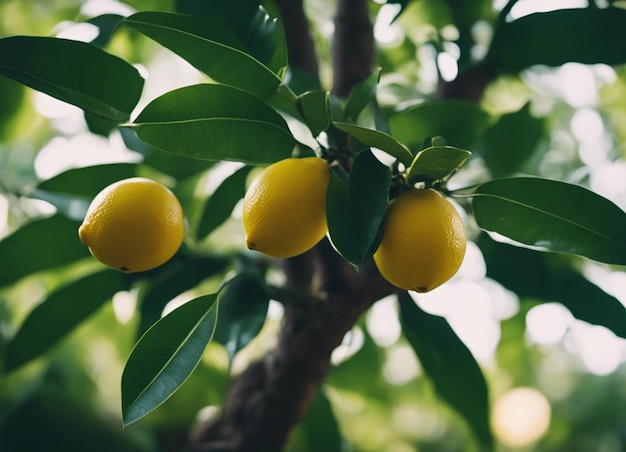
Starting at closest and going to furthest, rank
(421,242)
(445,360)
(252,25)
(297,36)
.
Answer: (421,242) < (252,25) < (445,360) < (297,36)

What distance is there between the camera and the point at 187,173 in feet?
2.56

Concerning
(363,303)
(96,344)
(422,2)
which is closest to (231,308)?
(363,303)

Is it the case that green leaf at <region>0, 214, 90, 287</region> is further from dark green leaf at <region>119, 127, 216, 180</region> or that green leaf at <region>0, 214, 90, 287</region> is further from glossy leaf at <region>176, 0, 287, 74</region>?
glossy leaf at <region>176, 0, 287, 74</region>

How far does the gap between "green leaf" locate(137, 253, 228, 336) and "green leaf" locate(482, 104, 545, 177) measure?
0.35 meters

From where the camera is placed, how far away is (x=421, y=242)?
44 cm

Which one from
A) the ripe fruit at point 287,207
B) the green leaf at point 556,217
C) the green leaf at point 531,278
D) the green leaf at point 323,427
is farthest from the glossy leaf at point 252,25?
the green leaf at point 323,427

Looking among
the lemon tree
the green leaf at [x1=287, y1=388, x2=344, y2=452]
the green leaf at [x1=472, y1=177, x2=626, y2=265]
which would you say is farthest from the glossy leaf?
the green leaf at [x1=287, y1=388, x2=344, y2=452]

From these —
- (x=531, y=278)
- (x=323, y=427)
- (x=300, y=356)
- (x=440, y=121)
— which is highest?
(x=440, y=121)

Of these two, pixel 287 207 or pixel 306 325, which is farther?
pixel 306 325

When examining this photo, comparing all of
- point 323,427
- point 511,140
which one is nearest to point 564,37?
point 511,140

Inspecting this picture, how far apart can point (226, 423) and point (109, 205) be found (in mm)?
481

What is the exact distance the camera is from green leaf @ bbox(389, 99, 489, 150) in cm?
67

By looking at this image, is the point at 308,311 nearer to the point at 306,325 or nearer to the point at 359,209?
the point at 306,325

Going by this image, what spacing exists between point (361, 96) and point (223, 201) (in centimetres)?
26
